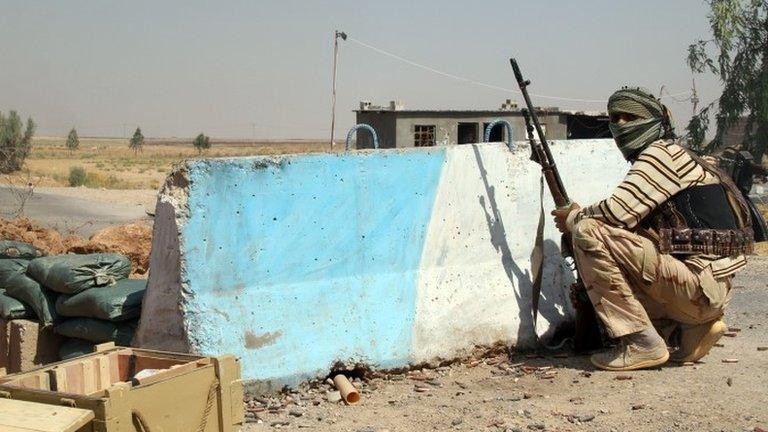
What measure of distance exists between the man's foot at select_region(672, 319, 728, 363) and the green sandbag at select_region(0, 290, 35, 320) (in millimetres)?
4444

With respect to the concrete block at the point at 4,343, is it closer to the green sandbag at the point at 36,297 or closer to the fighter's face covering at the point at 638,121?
the green sandbag at the point at 36,297

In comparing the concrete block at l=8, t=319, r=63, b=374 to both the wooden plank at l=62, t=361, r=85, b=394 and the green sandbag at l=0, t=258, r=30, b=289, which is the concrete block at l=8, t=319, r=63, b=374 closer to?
the green sandbag at l=0, t=258, r=30, b=289

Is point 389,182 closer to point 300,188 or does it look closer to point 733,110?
point 300,188

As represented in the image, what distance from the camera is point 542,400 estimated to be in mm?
5730

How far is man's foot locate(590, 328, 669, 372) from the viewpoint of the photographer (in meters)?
6.25

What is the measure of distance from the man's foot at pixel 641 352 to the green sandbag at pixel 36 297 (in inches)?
147

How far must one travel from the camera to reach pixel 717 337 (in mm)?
6461

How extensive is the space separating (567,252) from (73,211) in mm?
19481

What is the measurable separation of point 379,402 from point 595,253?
1.70m

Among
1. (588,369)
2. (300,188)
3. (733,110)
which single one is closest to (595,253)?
(588,369)

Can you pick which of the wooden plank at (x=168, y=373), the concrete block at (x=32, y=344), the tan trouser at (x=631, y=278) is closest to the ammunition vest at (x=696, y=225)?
the tan trouser at (x=631, y=278)

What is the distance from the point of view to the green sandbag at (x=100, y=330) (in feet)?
19.7

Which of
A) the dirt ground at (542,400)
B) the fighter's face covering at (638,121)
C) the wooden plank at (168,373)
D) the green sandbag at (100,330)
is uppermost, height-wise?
the fighter's face covering at (638,121)

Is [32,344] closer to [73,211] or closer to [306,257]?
[306,257]
